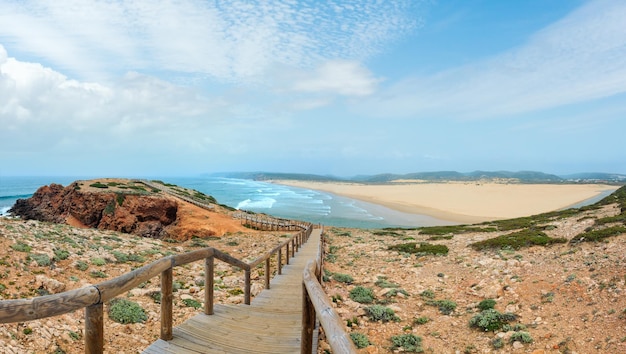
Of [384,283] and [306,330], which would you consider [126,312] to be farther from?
[384,283]

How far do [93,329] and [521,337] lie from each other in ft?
24.3

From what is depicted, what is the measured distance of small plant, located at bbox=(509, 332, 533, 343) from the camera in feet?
22.5

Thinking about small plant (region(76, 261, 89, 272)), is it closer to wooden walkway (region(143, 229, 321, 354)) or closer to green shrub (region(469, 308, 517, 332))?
wooden walkway (region(143, 229, 321, 354))

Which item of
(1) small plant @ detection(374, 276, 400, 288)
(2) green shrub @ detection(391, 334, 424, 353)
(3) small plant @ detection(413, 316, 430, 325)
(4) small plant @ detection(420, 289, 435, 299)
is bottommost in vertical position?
(1) small plant @ detection(374, 276, 400, 288)

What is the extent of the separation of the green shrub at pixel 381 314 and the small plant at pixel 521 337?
2.47 m

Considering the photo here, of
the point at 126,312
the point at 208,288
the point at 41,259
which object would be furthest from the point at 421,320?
the point at 41,259

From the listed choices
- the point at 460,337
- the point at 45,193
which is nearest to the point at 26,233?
the point at 460,337

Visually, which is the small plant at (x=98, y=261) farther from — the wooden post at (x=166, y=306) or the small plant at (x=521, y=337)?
the small plant at (x=521, y=337)

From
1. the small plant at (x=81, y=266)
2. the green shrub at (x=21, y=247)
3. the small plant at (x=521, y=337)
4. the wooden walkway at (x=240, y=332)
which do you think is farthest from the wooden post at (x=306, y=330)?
the green shrub at (x=21, y=247)

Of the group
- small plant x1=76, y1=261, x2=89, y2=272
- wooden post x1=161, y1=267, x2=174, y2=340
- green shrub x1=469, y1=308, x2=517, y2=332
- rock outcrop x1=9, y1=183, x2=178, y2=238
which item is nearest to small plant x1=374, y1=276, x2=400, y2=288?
green shrub x1=469, y1=308, x2=517, y2=332

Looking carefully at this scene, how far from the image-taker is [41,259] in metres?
9.38

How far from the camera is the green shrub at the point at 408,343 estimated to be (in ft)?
23.0

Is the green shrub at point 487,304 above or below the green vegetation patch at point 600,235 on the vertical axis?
below

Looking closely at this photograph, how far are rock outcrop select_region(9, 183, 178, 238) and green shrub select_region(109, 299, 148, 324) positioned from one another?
76.6ft
